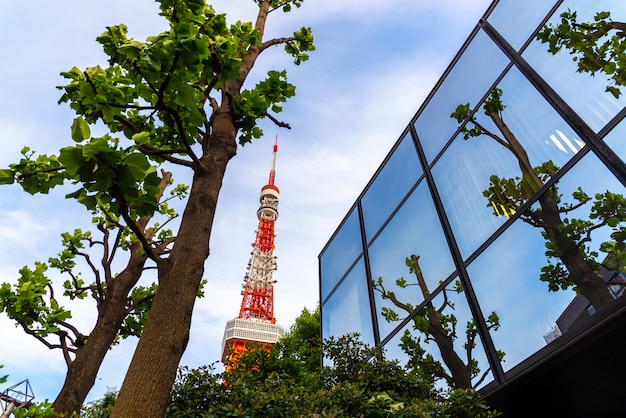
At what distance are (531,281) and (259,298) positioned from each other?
212 ft

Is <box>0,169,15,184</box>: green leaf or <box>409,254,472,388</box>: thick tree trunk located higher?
<box>409,254,472,388</box>: thick tree trunk

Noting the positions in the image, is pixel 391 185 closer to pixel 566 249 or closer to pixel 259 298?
pixel 566 249

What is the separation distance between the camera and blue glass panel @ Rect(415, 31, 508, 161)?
7.45m

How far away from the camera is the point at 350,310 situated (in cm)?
1073

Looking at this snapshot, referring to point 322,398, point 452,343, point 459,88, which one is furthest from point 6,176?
point 459,88

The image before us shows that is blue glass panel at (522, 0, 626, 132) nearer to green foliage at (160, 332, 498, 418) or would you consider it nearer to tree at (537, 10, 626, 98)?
tree at (537, 10, 626, 98)

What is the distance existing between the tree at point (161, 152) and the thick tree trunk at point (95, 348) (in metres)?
3.06

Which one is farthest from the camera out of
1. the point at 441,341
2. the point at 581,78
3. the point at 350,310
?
the point at 350,310

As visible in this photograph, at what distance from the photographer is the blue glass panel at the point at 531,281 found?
191 inches

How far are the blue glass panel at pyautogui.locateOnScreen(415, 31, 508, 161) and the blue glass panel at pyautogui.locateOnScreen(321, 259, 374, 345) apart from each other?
12.6 feet

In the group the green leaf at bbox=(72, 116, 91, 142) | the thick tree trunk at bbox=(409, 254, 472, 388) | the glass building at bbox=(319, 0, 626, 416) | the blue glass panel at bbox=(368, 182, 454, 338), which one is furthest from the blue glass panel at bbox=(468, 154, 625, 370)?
the green leaf at bbox=(72, 116, 91, 142)

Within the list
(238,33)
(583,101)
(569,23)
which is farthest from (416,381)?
(569,23)

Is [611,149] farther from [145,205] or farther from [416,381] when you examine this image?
[145,205]

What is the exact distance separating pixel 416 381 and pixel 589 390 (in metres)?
2.30
